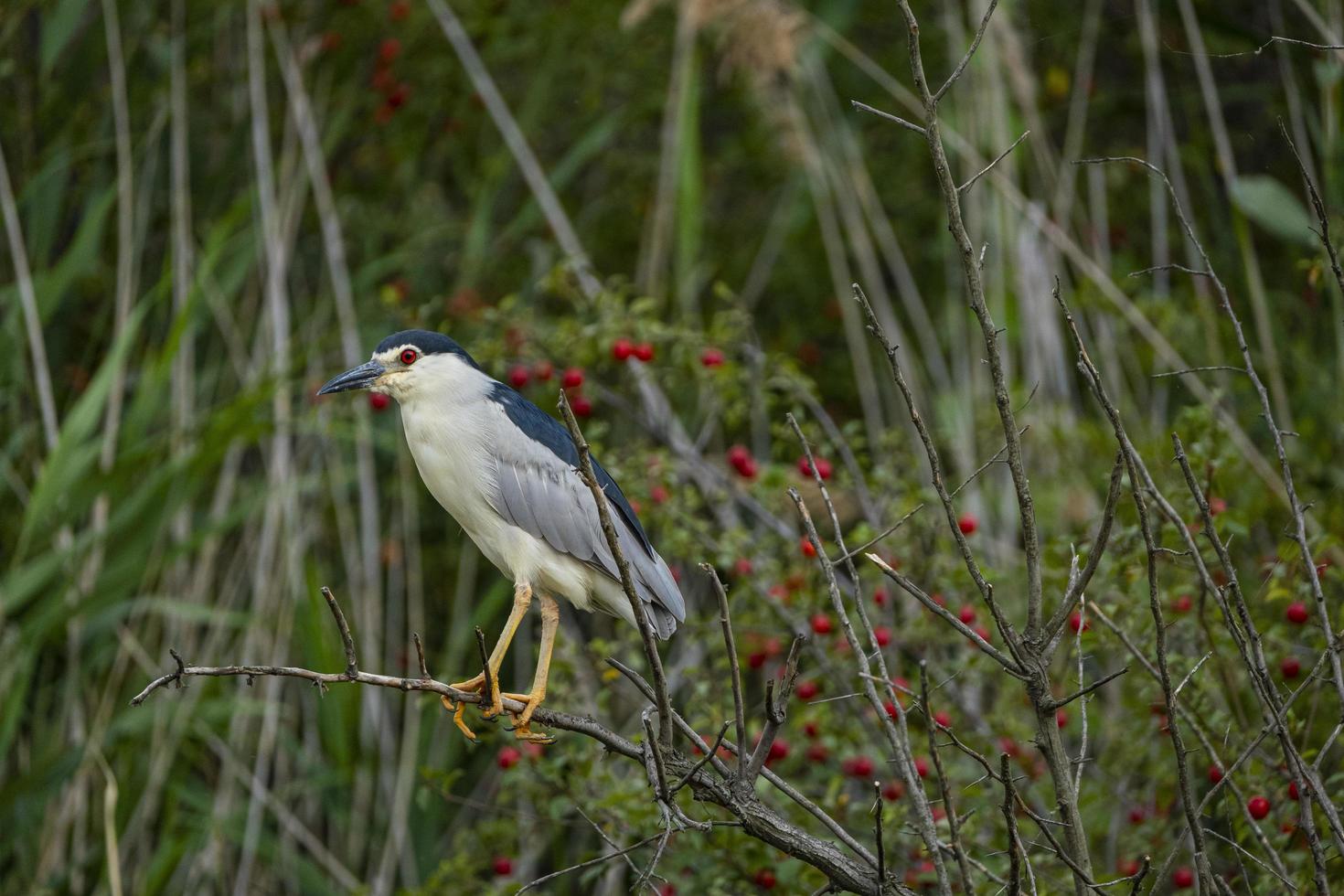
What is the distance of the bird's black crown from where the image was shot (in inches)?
104

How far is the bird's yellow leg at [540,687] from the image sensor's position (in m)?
2.32

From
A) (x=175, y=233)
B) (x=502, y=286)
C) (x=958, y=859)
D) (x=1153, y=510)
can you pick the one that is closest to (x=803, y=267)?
(x=502, y=286)

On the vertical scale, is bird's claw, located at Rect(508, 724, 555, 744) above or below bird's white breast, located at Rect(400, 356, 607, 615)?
below

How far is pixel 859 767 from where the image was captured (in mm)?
2854

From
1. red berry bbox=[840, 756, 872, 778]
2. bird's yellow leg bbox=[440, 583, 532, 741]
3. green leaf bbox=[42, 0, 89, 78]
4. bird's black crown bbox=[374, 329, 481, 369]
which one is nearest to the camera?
bird's yellow leg bbox=[440, 583, 532, 741]

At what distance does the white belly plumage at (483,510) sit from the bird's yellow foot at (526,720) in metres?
0.22

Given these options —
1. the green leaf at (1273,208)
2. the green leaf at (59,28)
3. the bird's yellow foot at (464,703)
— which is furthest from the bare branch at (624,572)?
the green leaf at (59,28)

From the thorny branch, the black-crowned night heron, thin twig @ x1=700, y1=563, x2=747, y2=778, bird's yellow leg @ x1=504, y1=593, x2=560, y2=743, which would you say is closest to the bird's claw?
bird's yellow leg @ x1=504, y1=593, x2=560, y2=743

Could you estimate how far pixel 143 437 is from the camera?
3650 millimetres

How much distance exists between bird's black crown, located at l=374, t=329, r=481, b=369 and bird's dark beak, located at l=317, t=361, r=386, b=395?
0.03 metres

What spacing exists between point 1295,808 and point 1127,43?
3.24 metres

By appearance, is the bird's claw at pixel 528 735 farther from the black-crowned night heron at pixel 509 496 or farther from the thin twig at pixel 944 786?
the thin twig at pixel 944 786

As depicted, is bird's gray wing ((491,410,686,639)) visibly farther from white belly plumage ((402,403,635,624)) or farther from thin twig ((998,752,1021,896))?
thin twig ((998,752,1021,896))

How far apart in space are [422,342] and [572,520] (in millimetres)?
415
